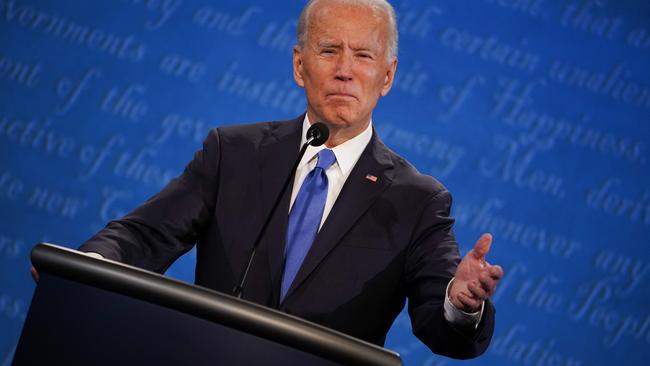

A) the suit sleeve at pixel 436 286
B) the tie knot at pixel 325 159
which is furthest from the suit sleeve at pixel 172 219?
the suit sleeve at pixel 436 286

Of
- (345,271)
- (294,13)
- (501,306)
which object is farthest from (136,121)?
(345,271)

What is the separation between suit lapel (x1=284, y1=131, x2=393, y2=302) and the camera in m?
1.55

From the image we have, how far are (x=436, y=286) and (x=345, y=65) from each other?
1.63 ft

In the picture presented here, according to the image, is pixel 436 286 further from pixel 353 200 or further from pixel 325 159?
pixel 325 159

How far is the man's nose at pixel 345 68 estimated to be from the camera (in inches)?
66.6

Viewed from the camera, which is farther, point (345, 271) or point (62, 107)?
point (62, 107)

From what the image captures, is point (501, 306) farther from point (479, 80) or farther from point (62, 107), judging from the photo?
point (62, 107)

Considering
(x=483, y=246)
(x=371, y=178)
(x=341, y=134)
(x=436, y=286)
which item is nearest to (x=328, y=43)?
(x=341, y=134)

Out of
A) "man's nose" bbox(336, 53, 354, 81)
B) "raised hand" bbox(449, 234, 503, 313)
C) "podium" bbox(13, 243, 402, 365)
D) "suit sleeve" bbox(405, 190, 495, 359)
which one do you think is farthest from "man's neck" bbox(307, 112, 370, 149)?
"podium" bbox(13, 243, 402, 365)

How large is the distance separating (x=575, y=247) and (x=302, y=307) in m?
1.77

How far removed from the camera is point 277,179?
1682mm

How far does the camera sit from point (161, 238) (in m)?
1.66

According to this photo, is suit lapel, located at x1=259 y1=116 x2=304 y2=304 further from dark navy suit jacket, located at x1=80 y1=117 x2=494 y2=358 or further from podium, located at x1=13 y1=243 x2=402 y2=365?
podium, located at x1=13 y1=243 x2=402 y2=365

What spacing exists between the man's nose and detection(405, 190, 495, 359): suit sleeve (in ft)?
1.00
